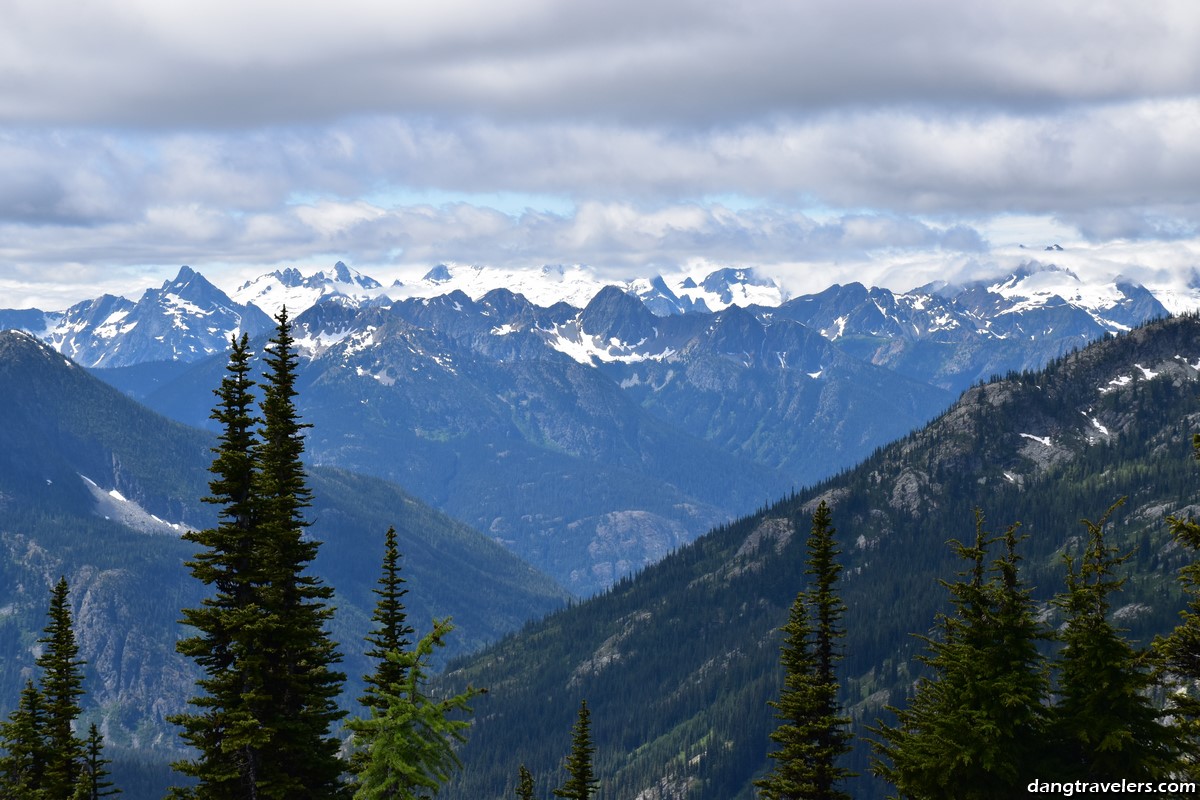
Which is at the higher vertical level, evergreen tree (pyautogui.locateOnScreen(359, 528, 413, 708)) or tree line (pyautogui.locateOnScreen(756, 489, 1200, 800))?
evergreen tree (pyautogui.locateOnScreen(359, 528, 413, 708))

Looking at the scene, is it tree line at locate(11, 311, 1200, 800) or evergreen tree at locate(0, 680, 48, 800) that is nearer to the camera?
tree line at locate(11, 311, 1200, 800)

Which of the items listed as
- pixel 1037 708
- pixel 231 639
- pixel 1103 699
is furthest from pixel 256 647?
pixel 1103 699

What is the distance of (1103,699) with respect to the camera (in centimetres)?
4228

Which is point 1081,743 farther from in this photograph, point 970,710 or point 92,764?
point 92,764

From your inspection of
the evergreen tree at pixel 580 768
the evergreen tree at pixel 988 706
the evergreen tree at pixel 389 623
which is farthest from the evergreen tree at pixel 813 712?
the evergreen tree at pixel 580 768

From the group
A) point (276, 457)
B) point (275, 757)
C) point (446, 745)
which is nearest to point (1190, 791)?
point (446, 745)

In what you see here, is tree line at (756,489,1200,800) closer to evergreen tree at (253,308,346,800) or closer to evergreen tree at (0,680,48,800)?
evergreen tree at (253,308,346,800)

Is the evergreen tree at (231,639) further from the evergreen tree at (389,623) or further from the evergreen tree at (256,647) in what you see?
the evergreen tree at (389,623)

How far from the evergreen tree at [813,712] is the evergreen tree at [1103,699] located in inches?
482

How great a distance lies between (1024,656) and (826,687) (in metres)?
13.6

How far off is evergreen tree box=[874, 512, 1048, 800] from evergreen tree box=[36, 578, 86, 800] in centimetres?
4286

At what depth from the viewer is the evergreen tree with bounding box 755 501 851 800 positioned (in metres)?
55.4

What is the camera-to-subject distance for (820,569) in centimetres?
5941

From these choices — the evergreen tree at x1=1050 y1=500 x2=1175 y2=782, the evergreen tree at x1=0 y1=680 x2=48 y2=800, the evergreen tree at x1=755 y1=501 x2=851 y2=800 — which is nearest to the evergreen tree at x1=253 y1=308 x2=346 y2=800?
the evergreen tree at x1=755 y1=501 x2=851 y2=800
